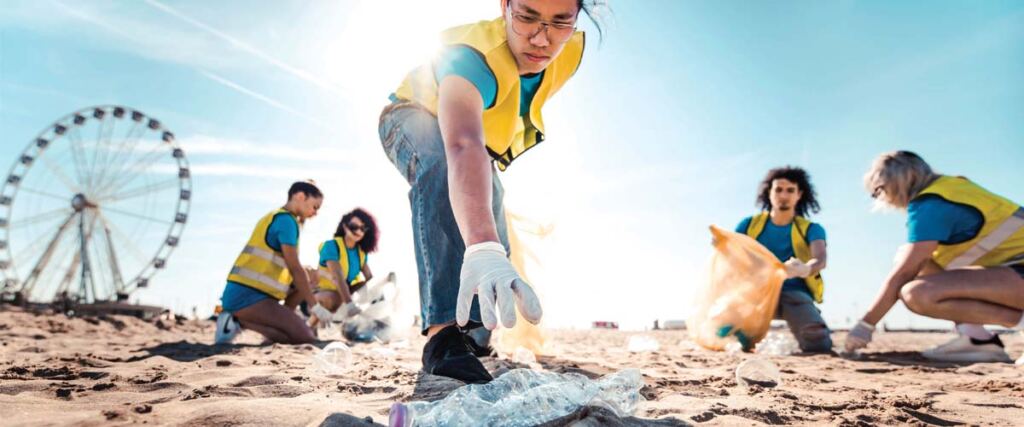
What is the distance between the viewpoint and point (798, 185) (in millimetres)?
5172

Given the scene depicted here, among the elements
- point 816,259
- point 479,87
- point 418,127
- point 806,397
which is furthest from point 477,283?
point 816,259

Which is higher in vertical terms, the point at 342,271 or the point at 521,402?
the point at 342,271

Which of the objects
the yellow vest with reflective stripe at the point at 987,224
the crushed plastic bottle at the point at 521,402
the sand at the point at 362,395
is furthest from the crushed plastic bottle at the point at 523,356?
the yellow vest with reflective stripe at the point at 987,224

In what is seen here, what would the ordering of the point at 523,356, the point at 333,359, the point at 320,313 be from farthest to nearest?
the point at 320,313
the point at 523,356
the point at 333,359

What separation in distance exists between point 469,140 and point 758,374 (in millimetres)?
1464

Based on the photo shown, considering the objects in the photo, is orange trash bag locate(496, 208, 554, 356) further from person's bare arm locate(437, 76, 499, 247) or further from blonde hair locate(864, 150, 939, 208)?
blonde hair locate(864, 150, 939, 208)

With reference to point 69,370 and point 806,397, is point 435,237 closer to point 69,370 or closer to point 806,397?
point 806,397

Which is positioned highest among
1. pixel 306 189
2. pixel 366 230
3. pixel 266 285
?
pixel 306 189

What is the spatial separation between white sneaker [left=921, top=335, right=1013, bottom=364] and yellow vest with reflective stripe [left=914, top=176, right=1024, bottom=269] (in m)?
0.56

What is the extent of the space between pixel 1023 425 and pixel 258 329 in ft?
15.1

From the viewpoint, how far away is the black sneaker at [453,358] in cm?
178

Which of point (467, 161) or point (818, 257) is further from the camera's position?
point (818, 257)

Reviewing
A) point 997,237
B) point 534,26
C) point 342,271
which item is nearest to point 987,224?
point 997,237

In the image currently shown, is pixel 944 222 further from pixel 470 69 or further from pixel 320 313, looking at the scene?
pixel 320 313
